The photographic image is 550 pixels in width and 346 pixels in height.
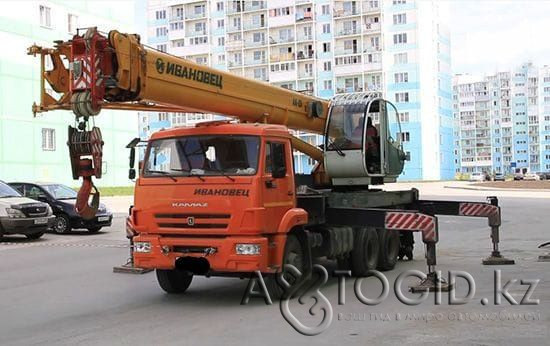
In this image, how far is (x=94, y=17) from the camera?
5216cm

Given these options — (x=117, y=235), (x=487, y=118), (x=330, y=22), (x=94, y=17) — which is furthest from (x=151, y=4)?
(x=117, y=235)

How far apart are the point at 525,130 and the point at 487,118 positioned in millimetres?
11031

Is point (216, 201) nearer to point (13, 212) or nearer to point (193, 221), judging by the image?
point (193, 221)

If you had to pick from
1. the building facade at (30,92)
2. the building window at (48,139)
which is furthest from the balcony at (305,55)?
the building window at (48,139)

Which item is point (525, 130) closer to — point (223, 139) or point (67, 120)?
point (67, 120)

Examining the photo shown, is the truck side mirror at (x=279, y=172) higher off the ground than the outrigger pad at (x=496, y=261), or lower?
higher

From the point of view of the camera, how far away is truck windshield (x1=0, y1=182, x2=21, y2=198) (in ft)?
64.1

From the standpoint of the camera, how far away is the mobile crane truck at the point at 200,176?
8875 mm

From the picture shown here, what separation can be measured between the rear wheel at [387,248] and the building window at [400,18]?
77.7 metres

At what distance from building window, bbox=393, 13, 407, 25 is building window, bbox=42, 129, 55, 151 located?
52792 millimetres

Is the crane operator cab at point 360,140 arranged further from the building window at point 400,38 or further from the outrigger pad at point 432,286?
the building window at point 400,38

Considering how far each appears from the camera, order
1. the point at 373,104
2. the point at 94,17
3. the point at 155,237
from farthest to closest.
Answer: the point at 94,17 → the point at 373,104 → the point at 155,237

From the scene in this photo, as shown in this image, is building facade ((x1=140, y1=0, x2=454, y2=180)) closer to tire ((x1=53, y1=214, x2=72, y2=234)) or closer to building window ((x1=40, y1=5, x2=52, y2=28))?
building window ((x1=40, y1=5, x2=52, y2=28))

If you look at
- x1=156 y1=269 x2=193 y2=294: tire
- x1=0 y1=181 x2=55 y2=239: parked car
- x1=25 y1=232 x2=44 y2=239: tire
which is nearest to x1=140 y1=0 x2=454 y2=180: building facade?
x1=25 y1=232 x2=44 y2=239: tire
